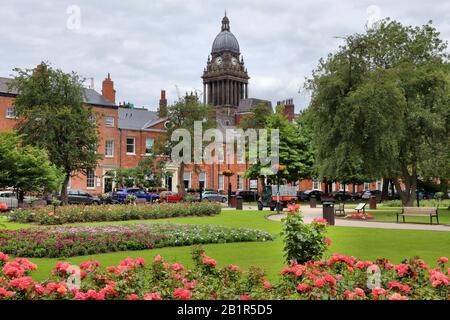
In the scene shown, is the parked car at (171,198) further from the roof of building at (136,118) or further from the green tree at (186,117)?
the roof of building at (136,118)

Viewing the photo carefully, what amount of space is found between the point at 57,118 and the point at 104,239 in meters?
26.2

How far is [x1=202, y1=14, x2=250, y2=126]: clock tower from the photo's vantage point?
4301 inches

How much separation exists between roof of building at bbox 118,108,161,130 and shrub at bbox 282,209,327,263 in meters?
57.7

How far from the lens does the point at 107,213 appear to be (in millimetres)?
27812

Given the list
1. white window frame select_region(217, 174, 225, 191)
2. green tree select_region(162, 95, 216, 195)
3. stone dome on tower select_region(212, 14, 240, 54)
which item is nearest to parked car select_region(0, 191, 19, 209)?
green tree select_region(162, 95, 216, 195)

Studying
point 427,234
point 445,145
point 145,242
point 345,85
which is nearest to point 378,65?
point 345,85

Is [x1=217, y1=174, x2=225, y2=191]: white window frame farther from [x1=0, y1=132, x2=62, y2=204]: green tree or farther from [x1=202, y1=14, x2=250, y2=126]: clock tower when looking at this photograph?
[x1=0, y1=132, x2=62, y2=204]: green tree

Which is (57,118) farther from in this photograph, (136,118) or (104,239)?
(136,118)

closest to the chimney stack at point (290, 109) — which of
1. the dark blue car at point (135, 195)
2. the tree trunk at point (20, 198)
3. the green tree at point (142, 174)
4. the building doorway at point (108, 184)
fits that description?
the green tree at point (142, 174)

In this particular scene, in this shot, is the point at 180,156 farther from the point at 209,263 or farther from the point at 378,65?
the point at 209,263

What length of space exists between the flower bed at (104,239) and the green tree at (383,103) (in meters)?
14.1

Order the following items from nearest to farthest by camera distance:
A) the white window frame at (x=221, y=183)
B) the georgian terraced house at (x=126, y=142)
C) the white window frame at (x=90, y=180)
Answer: the georgian terraced house at (x=126, y=142) → the white window frame at (x=90, y=180) → the white window frame at (x=221, y=183)

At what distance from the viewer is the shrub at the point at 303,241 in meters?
9.77

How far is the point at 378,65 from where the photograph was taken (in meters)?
34.0
